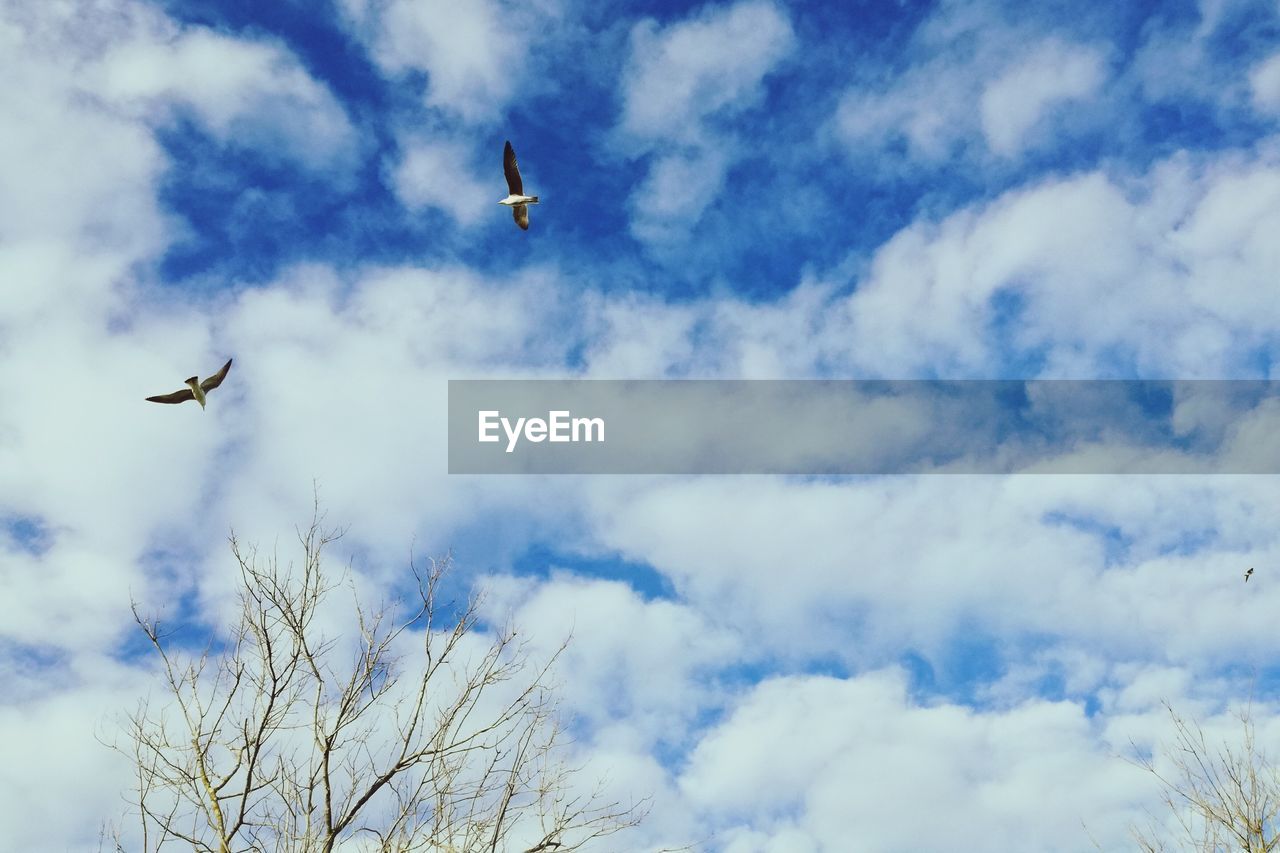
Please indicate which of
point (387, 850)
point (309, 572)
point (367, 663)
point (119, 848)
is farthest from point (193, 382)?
point (387, 850)

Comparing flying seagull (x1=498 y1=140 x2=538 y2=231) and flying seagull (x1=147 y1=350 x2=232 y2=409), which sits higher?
flying seagull (x1=498 y1=140 x2=538 y2=231)

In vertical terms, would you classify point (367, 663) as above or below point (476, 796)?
above

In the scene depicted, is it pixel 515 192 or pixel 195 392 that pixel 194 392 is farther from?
pixel 515 192

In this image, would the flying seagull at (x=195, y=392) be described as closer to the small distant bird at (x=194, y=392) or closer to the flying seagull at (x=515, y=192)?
the small distant bird at (x=194, y=392)

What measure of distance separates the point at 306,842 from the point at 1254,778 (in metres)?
10.6

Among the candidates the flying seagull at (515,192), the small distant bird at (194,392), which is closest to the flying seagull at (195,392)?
the small distant bird at (194,392)

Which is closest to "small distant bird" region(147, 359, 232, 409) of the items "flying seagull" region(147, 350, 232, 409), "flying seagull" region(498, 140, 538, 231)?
"flying seagull" region(147, 350, 232, 409)

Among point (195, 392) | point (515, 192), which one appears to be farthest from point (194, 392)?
point (515, 192)

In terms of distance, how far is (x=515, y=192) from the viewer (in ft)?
37.1

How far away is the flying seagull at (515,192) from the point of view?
11.1 metres

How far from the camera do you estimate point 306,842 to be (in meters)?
8.16

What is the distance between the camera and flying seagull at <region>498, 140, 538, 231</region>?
36.4 feet

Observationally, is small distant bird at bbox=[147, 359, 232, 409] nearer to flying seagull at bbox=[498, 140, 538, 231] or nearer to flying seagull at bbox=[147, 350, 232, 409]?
flying seagull at bbox=[147, 350, 232, 409]

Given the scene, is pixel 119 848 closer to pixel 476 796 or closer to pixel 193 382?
pixel 476 796
